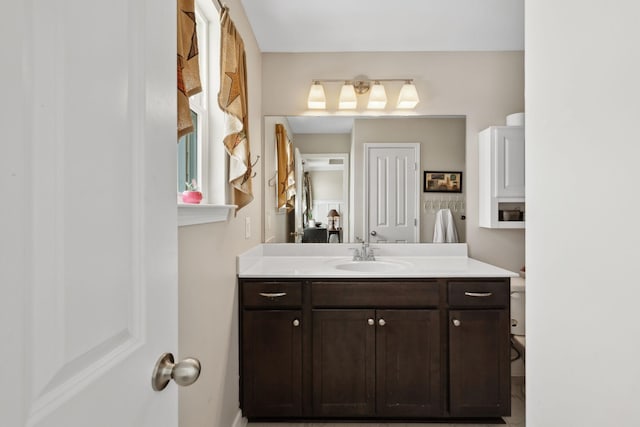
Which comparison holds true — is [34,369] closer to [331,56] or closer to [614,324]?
[614,324]

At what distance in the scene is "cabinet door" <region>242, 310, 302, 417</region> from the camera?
7.05 feet

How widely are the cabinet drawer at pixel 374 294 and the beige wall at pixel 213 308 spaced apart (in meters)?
0.49

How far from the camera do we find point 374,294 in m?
2.15

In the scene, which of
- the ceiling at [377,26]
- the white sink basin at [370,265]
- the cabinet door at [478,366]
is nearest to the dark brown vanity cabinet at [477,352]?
the cabinet door at [478,366]

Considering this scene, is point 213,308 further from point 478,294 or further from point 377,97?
point 377,97

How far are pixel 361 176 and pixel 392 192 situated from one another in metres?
0.25

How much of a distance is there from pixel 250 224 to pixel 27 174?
2.02 metres

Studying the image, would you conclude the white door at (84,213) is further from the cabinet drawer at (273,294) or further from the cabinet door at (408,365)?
the cabinet door at (408,365)

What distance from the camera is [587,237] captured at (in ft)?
2.51

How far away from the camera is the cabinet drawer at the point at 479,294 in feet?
7.07

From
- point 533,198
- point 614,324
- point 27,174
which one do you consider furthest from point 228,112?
point 614,324

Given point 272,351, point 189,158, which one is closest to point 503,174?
point 272,351

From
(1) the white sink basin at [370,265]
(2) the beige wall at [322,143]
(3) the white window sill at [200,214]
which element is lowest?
(1) the white sink basin at [370,265]

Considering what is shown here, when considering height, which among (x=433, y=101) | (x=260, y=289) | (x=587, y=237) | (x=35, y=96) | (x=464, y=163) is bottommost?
(x=260, y=289)
